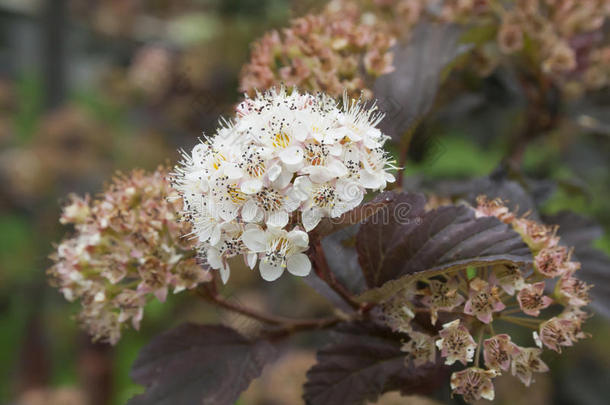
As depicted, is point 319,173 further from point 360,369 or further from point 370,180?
point 360,369

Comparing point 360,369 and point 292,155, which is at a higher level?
point 292,155

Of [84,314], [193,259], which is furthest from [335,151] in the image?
[84,314]

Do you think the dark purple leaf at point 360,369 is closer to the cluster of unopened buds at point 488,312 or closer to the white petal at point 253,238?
the cluster of unopened buds at point 488,312

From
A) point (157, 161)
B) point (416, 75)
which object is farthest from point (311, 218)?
point (157, 161)

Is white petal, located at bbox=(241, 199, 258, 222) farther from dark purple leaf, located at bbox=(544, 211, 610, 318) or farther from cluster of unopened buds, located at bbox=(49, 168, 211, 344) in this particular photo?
dark purple leaf, located at bbox=(544, 211, 610, 318)

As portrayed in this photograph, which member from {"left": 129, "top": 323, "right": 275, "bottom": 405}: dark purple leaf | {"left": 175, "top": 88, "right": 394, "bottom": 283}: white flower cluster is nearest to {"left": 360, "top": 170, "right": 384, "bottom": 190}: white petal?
{"left": 175, "top": 88, "right": 394, "bottom": 283}: white flower cluster

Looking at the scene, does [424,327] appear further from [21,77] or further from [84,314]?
[21,77]

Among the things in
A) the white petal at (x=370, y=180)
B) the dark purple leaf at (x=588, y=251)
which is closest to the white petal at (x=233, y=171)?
the white petal at (x=370, y=180)
